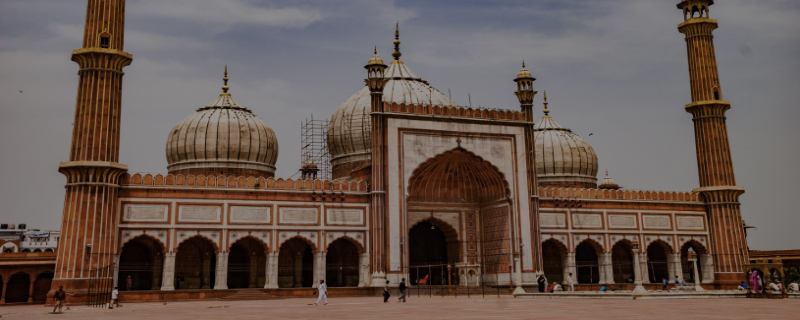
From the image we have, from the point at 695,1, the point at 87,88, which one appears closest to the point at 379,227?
the point at 87,88

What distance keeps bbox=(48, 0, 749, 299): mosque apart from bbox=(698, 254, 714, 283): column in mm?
58

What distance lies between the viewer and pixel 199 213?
2086cm

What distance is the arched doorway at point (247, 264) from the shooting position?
23031mm

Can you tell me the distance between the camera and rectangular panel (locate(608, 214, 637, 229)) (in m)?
26.2

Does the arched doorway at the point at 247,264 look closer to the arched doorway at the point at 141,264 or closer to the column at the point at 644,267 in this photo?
the arched doorway at the point at 141,264

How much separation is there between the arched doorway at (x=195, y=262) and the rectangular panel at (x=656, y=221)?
15790mm

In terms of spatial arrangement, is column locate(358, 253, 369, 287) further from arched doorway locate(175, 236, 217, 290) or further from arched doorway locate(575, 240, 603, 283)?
arched doorway locate(575, 240, 603, 283)

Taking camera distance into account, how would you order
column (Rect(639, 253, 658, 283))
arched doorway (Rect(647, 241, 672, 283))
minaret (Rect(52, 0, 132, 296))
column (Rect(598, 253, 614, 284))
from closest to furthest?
1. minaret (Rect(52, 0, 132, 296))
2. column (Rect(598, 253, 614, 284))
3. column (Rect(639, 253, 658, 283))
4. arched doorway (Rect(647, 241, 672, 283))

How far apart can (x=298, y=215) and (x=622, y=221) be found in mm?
12344

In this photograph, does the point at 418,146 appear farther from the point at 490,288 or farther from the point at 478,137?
the point at 490,288

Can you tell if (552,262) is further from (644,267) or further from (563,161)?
(563,161)

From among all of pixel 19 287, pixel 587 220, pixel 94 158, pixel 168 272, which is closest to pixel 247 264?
pixel 168 272

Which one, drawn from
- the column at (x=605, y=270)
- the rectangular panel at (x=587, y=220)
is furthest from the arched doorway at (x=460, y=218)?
the column at (x=605, y=270)

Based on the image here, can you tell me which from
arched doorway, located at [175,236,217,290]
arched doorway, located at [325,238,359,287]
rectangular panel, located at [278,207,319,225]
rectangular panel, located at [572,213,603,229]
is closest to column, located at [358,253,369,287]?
arched doorway, located at [325,238,359,287]
